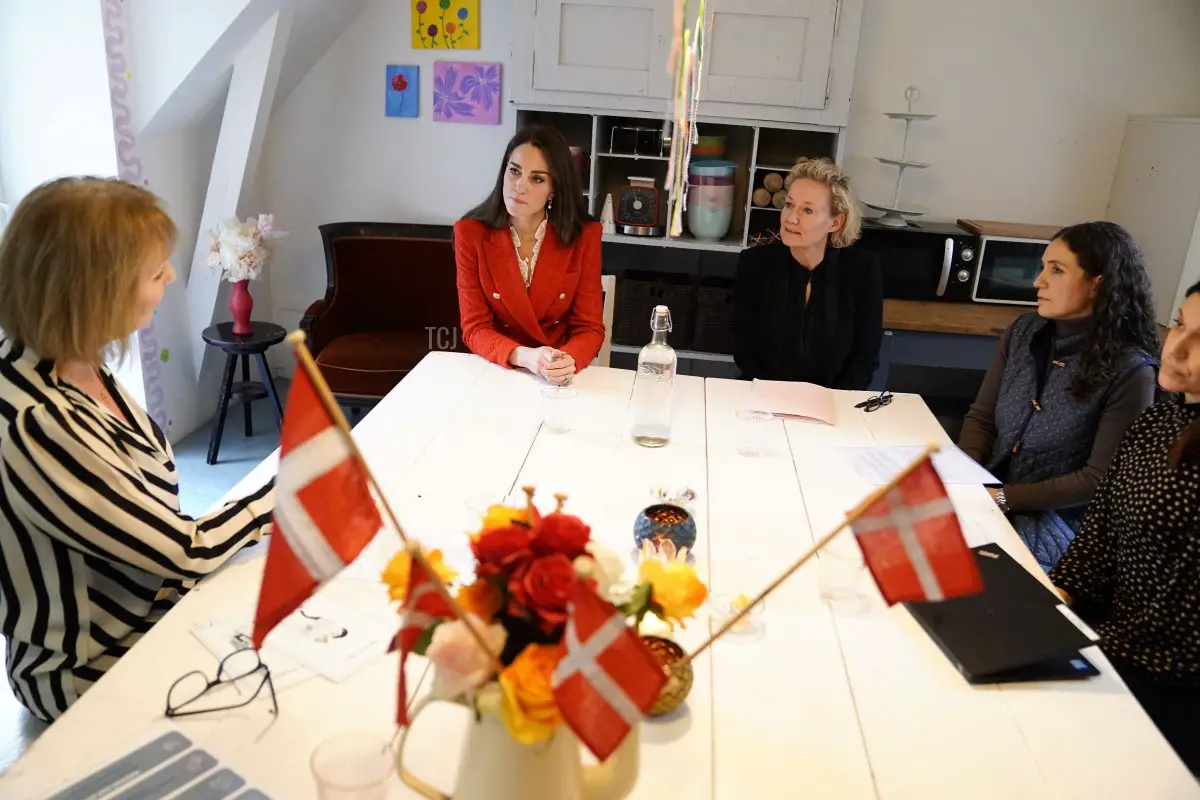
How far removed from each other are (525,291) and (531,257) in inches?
4.2

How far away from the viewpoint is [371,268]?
367cm

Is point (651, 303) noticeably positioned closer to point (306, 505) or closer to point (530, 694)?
point (306, 505)

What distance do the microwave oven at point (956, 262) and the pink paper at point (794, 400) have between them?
4.07ft

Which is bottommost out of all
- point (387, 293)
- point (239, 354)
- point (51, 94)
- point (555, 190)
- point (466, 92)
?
point (239, 354)

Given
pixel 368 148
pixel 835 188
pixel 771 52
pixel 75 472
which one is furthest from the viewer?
pixel 368 148

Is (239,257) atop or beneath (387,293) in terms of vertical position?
atop

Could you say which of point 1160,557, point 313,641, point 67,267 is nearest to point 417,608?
point 313,641

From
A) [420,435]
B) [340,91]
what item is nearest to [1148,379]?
[420,435]

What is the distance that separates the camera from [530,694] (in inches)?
29.3

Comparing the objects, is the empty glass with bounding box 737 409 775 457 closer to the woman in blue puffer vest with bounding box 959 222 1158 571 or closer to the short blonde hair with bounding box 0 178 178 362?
the woman in blue puffer vest with bounding box 959 222 1158 571

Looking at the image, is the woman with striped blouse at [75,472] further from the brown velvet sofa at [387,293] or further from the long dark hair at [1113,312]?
the brown velvet sofa at [387,293]

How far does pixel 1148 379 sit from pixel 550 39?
222 cm

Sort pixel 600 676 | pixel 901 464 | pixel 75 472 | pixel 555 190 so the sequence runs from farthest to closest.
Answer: pixel 555 190 → pixel 901 464 → pixel 75 472 → pixel 600 676

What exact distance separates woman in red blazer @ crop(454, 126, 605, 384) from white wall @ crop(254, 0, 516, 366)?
143cm
